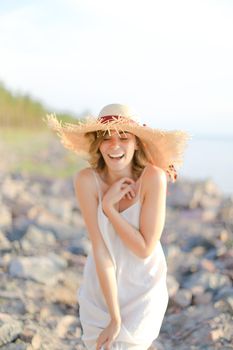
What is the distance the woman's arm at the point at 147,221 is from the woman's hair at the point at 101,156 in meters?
0.15

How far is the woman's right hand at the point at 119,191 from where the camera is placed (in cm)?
375

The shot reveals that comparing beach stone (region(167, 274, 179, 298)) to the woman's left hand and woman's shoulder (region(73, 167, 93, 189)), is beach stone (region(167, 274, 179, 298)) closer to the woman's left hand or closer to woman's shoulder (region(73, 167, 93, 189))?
the woman's left hand

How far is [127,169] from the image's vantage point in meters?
3.89

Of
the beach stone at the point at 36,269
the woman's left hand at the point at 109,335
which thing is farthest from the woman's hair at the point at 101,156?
the beach stone at the point at 36,269

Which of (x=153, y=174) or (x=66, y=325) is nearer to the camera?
(x=153, y=174)

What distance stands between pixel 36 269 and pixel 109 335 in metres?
2.81

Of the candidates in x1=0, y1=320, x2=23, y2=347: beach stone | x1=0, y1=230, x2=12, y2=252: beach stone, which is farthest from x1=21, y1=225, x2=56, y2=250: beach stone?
x1=0, y1=320, x2=23, y2=347: beach stone

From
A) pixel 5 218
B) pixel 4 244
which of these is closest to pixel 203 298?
pixel 4 244

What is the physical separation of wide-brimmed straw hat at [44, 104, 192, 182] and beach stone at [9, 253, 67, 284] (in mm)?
2552

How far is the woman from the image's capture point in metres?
3.75

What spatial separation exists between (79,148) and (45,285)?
2.54 metres

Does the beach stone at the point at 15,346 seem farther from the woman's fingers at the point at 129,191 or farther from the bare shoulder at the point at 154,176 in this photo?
the bare shoulder at the point at 154,176

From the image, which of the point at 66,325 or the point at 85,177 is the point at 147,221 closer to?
the point at 85,177

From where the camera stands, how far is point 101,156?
156 inches
